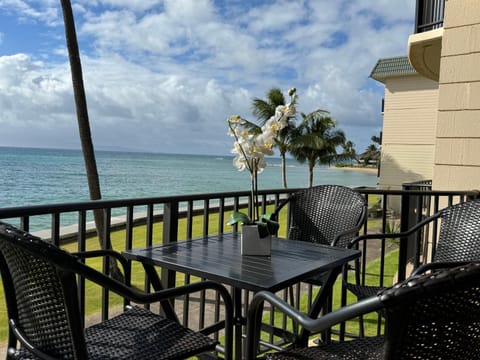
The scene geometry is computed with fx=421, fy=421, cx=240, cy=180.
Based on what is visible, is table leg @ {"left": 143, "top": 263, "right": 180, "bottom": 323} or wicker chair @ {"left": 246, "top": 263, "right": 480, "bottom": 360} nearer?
wicker chair @ {"left": 246, "top": 263, "right": 480, "bottom": 360}

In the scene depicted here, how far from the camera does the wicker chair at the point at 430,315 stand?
91 centimetres

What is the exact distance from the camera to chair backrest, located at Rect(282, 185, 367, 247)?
292 cm

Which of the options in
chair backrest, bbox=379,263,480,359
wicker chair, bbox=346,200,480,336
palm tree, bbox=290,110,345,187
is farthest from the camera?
palm tree, bbox=290,110,345,187

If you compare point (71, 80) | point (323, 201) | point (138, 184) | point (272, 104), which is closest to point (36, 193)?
point (138, 184)

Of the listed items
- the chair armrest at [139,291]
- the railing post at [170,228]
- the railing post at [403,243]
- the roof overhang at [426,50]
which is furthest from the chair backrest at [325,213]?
the roof overhang at [426,50]

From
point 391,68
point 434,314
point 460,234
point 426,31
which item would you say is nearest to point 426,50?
point 426,31

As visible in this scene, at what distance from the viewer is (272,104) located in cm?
2462

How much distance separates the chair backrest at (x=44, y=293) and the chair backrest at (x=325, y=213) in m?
2.00

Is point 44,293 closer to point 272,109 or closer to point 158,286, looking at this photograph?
point 158,286

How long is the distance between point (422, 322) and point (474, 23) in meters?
4.03

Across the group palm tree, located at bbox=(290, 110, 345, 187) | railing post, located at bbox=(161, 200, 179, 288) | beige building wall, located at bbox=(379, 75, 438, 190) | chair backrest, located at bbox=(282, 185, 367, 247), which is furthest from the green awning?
railing post, located at bbox=(161, 200, 179, 288)

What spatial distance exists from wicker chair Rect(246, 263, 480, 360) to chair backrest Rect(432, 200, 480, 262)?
1485 millimetres

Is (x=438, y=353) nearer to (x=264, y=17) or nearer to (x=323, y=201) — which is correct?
(x=323, y=201)

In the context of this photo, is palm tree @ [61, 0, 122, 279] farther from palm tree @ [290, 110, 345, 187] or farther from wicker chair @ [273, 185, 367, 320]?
palm tree @ [290, 110, 345, 187]
